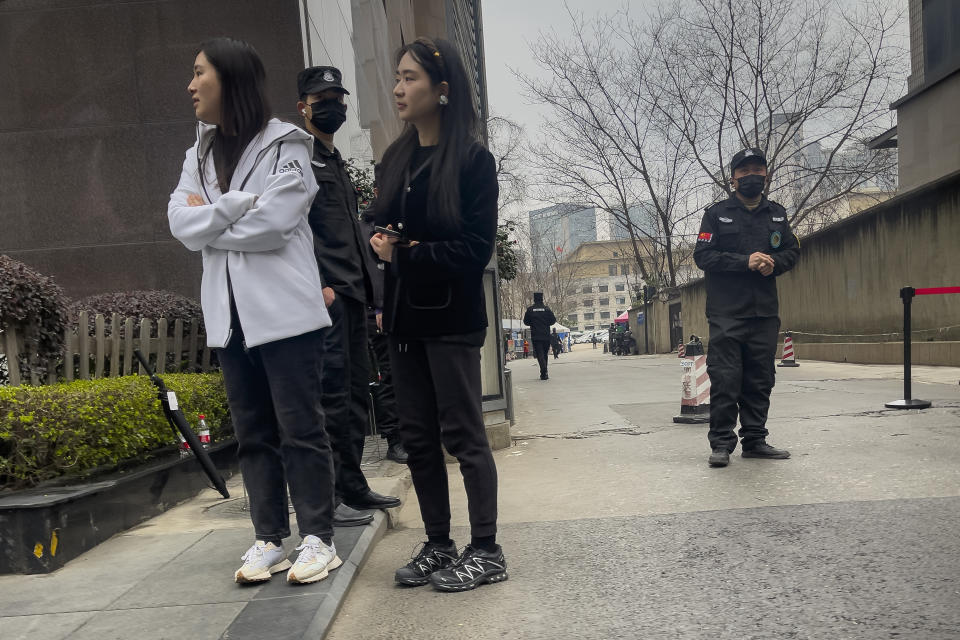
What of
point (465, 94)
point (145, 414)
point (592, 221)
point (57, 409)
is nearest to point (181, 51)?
point (145, 414)

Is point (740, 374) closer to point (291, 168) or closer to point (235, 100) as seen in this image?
point (291, 168)

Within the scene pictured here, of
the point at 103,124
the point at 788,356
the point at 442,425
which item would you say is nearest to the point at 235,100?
the point at 442,425

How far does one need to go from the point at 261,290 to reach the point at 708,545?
2119 mm

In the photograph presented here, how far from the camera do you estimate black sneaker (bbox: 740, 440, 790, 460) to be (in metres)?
5.69

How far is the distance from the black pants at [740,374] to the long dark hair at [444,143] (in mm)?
2946

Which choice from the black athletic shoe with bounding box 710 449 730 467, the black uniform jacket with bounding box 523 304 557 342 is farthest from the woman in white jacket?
the black uniform jacket with bounding box 523 304 557 342

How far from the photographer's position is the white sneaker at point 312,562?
3076 millimetres

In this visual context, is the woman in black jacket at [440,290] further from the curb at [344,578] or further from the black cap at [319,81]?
the black cap at [319,81]

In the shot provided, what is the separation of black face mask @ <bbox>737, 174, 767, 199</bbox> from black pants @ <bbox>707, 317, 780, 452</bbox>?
88 centimetres

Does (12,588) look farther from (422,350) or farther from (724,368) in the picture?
(724,368)

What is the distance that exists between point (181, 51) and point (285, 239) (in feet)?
22.0

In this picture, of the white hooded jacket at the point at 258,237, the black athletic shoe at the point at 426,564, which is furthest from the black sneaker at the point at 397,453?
the white hooded jacket at the point at 258,237

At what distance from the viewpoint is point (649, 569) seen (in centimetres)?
334

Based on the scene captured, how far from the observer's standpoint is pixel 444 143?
3.31 m
